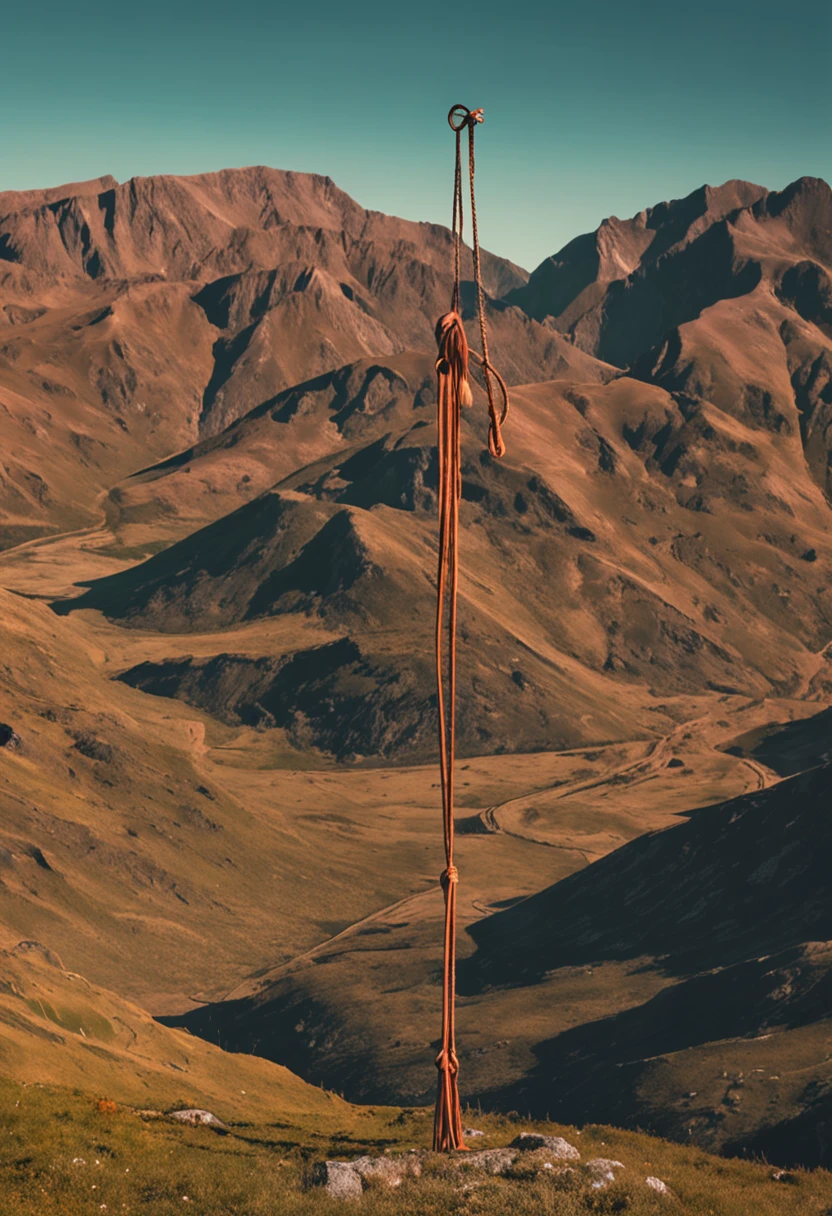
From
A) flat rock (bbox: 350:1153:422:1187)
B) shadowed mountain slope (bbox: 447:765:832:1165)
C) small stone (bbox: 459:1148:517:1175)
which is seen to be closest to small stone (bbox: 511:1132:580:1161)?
small stone (bbox: 459:1148:517:1175)

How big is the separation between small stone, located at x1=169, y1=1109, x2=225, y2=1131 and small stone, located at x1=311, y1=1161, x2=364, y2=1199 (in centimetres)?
1077

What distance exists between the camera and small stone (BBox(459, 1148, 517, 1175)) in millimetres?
33375

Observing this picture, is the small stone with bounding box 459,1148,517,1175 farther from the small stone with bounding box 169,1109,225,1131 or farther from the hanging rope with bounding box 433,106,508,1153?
the small stone with bounding box 169,1109,225,1131

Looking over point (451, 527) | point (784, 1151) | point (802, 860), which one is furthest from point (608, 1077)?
point (451, 527)

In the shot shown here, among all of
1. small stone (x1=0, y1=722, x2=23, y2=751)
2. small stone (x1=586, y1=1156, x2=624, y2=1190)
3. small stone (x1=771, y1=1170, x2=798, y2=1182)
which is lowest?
small stone (x1=0, y1=722, x2=23, y2=751)

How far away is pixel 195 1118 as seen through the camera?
45.8m

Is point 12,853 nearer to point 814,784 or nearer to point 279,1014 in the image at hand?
point 279,1014

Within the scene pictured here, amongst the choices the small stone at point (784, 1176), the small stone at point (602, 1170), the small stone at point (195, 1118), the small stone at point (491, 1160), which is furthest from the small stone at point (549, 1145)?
the small stone at point (195, 1118)

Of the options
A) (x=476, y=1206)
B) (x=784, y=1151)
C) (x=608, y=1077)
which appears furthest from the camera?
(x=608, y=1077)

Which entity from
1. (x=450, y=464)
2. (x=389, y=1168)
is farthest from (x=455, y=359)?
(x=389, y=1168)

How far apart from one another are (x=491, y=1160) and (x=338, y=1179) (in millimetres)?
3859

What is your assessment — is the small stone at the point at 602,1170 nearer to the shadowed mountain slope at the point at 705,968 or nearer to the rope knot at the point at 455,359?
the rope knot at the point at 455,359

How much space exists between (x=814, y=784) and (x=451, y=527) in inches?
4567

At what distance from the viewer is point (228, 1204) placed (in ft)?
102
